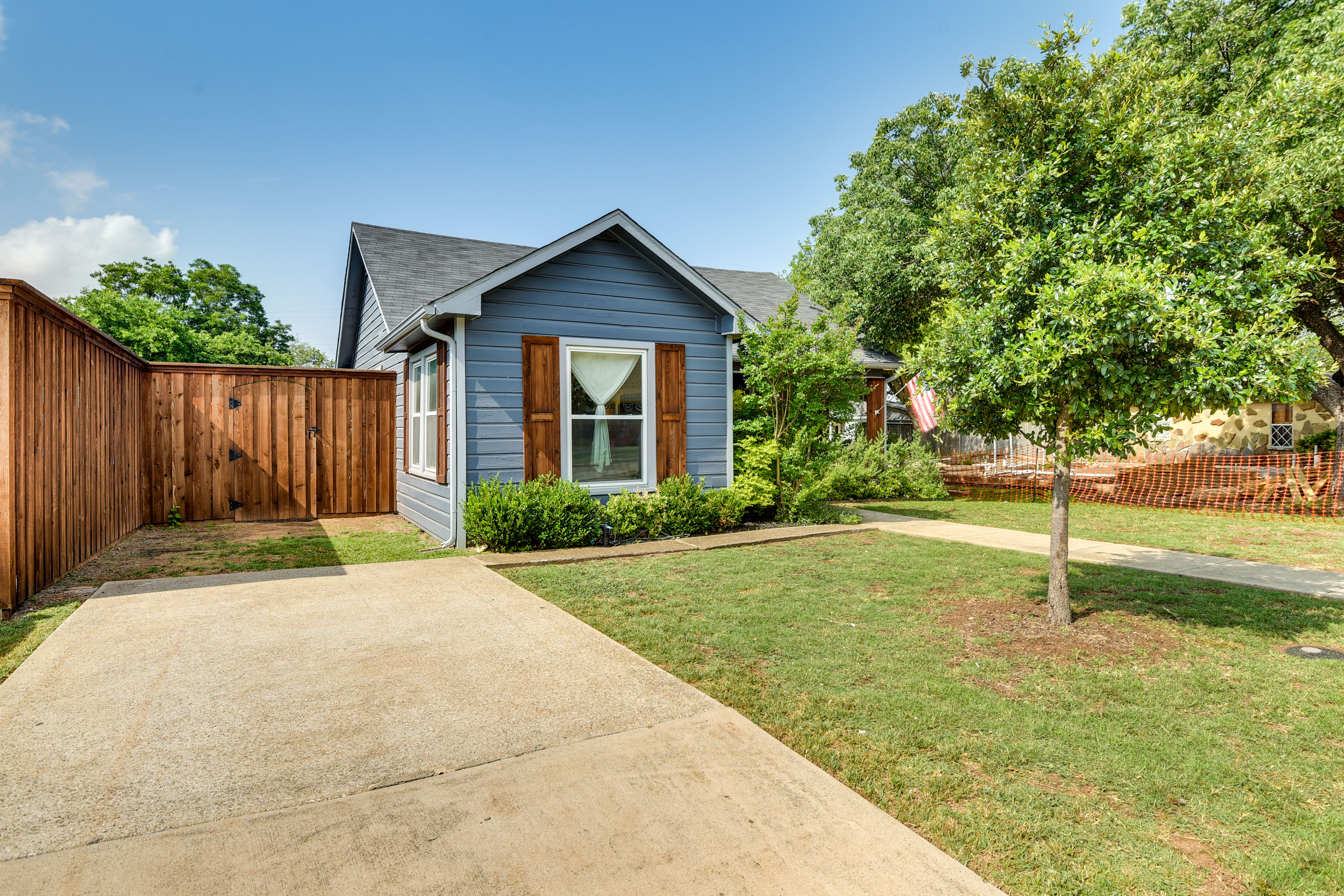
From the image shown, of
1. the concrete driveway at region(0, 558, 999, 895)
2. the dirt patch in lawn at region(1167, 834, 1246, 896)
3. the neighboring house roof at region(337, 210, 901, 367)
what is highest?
the neighboring house roof at region(337, 210, 901, 367)

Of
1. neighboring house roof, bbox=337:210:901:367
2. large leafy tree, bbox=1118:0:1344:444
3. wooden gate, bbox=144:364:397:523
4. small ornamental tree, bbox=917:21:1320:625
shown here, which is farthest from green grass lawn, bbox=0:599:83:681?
large leafy tree, bbox=1118:0:1344:444

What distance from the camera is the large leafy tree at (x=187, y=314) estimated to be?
25.5 metres

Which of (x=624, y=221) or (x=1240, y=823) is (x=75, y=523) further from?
(x=1240, y=823)

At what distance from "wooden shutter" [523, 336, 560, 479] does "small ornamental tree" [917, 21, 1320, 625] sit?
14.2 ft

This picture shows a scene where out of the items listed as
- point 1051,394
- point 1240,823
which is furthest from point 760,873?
point 1051,394

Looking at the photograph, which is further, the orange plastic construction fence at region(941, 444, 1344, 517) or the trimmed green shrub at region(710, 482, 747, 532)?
the orange plastic construction fence at region(941, 444, 1344, 517)

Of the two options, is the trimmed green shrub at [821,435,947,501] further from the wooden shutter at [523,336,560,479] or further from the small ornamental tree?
the small ornamental tree

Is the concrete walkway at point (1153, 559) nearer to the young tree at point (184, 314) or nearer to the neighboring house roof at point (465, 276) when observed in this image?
the neighboring house roof at point (465, 276)

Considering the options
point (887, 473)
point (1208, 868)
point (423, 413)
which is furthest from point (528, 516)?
point (887, 473)

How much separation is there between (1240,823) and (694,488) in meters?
6.26

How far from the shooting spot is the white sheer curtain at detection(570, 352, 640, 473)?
26.4 ft

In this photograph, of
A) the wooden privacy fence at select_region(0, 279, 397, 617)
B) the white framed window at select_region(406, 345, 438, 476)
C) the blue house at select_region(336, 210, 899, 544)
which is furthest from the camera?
the white framed window at select_region(406, 345, 438, 476)

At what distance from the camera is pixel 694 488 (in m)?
8.24

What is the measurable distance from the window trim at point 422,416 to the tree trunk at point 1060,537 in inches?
253
